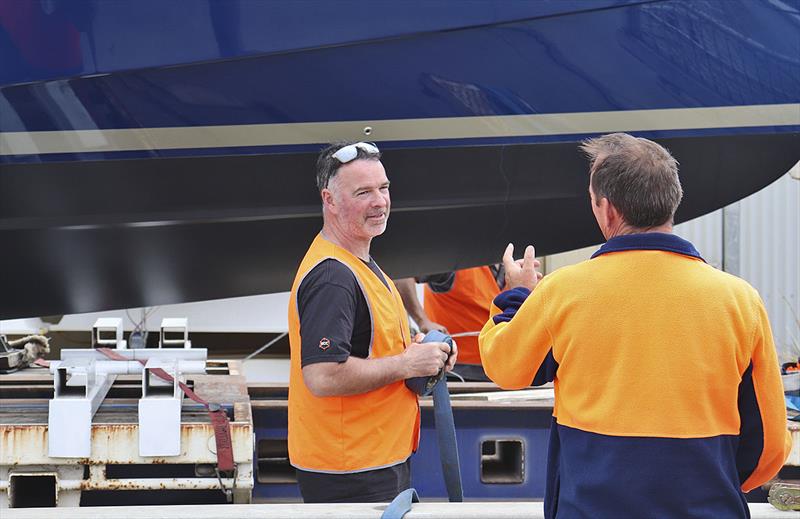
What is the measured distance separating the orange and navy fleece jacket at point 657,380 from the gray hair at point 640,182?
38 mm

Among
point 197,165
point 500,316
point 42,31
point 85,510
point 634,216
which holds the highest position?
point 42,31

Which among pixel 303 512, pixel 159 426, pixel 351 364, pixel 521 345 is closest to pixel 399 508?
pixel 303 512

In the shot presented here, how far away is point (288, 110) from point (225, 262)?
539 millimetres

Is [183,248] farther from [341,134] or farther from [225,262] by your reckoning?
[341,134]

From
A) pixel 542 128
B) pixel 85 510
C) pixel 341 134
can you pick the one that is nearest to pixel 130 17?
pixel 341 134

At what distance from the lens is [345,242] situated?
2.26m

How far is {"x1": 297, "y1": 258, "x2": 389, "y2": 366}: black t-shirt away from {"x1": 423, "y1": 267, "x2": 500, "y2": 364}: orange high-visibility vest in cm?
204

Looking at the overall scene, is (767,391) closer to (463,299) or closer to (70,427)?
(70,427)

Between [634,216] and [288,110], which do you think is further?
[288,110]

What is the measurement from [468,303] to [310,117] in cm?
172

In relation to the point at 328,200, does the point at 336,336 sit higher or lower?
lower

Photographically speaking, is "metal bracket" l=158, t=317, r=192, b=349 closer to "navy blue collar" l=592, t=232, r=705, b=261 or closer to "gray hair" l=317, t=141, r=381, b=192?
"gray hair" l=317, t=141, r=381, b=192

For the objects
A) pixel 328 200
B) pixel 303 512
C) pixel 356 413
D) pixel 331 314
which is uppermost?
pixel 328 200

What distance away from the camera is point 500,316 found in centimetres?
162
